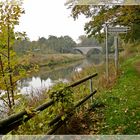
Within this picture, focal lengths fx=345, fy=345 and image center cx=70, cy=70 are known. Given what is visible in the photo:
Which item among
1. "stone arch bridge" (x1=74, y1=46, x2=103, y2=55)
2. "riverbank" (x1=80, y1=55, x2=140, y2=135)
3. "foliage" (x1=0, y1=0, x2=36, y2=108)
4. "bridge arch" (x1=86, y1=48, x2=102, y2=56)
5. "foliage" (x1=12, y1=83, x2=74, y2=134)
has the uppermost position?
"foliage" (x1=0, y1=0, x2=36, y2=108)

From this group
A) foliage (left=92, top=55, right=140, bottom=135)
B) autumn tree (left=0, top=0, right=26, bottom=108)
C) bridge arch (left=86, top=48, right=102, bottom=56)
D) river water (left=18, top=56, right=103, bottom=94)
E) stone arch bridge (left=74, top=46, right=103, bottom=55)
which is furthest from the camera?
bridge arch (left=86, top=48, right=102, bottom=56)

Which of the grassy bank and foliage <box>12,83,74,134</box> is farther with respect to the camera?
the grassy bank

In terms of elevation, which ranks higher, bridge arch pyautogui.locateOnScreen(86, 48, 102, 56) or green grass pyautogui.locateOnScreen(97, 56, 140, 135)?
green grass pyautogui.locateOnScreen(97, 56, 140, 135)

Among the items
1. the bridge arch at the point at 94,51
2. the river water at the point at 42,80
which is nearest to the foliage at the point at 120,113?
the river water at the point at 42,80

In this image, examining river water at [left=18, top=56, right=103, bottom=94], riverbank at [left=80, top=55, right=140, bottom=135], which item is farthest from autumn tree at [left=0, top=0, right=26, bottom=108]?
riverbank at [left=80, top=55, right=140, bottom=135]

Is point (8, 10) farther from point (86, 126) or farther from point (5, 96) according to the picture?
point (86, 126)

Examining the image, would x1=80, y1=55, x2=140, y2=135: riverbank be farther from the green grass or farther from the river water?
the river water

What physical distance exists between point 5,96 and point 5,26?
1090 mm

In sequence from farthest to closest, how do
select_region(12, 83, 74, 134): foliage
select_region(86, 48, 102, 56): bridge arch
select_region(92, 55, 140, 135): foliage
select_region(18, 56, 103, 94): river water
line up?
select_region(86, 48, 102, 56): bridge arch < select_region(18, 56, 103, 94): river water < select_region(92, 55, 140, 135): foliage < select_region(12, 83, 74, 134): foliage

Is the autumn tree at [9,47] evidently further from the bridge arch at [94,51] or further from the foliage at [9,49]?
the bridge arch at [94,51]

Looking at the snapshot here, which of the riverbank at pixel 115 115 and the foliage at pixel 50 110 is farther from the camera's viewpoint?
the riverbank at pixel 115 115

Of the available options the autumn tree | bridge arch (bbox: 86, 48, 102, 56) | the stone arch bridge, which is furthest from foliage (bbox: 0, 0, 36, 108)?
bridge arch (bbox: 86, 48, 102, 56)

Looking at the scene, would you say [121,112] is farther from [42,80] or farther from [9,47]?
[42,80]

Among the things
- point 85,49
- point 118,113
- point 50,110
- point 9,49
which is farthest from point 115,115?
point 85,49
